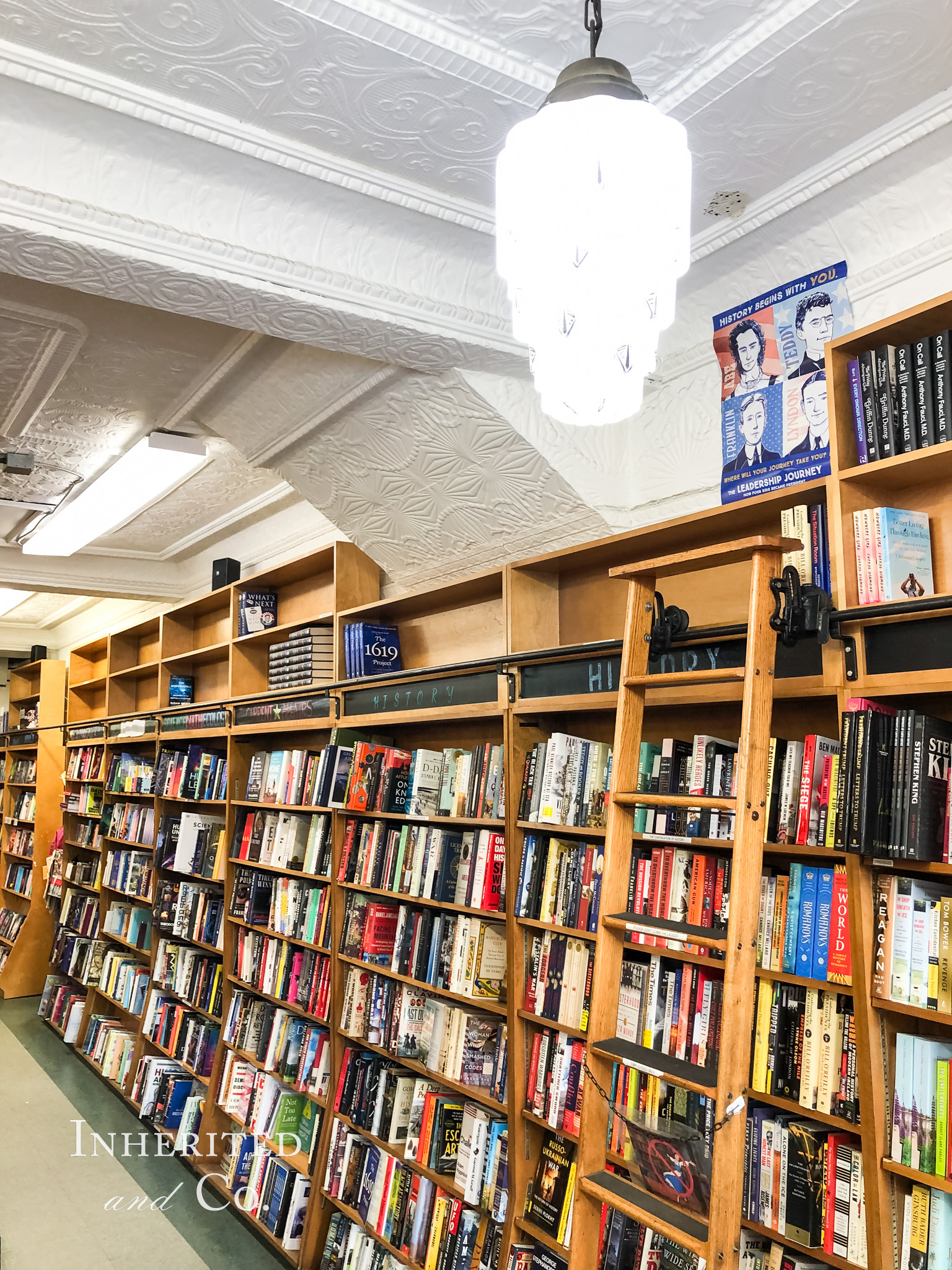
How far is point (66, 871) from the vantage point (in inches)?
290

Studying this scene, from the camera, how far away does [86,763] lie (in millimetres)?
7219

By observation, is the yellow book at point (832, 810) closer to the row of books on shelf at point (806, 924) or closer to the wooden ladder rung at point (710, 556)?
the row of books on shelf at point (806, 924)

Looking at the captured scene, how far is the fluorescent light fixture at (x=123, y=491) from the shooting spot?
144 inches

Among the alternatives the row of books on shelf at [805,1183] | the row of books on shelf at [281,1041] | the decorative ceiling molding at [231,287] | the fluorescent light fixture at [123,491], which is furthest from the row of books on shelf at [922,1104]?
the fluorescent light fixture at [123,491]

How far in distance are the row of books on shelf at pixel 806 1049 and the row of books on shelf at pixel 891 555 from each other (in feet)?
2.60

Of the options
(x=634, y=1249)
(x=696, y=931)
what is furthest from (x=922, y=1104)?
(x=634, y=1249)

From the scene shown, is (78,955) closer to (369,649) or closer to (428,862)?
(369,649)

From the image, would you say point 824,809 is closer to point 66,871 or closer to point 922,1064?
point 922,1064

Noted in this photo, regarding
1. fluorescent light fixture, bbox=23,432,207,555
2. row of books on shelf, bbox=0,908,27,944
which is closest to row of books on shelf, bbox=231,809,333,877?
fluorescent light fixture, bbox=23,432,207,555

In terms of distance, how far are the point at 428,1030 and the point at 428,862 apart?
22.1 inches

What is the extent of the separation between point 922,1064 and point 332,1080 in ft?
8.27

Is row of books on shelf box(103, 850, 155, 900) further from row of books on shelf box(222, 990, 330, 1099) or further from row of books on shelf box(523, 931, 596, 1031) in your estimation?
row of books on shelf box(523, 931, 596, 1031)

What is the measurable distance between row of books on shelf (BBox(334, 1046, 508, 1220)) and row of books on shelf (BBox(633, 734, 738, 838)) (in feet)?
3.91

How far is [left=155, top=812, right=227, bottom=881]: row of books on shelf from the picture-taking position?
4.75 meters
